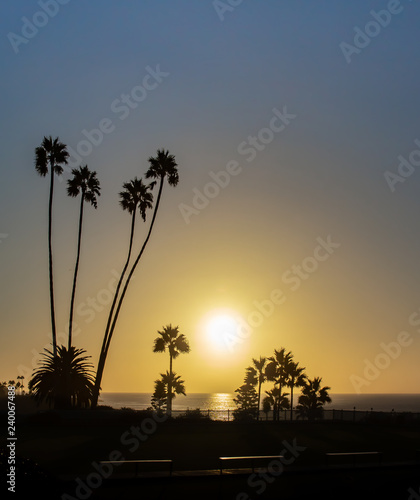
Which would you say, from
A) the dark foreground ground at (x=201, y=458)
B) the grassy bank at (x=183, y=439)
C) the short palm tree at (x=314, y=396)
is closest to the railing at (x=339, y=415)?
the grassy bank at (x=183, y=439)

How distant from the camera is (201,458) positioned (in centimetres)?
2609

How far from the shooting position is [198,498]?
18.4m

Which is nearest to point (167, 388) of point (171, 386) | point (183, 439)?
point (171, 386)

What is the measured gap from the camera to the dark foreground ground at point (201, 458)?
18.8 m

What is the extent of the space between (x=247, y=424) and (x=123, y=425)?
9757 millimetres

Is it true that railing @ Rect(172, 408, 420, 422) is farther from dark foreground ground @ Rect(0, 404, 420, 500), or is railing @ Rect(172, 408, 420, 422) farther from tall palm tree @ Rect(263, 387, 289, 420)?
tall palm tree @ Rect(263, 387, 289, 420)

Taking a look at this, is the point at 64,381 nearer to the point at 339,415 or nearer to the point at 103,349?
the point at 103,349

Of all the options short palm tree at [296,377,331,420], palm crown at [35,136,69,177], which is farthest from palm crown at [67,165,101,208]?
short palm tree at [296,377,331,420]

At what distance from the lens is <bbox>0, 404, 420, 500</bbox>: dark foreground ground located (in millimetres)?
18831

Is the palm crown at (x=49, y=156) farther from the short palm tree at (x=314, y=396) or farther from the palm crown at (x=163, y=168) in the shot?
the short palm tree at (x=314, y=396)

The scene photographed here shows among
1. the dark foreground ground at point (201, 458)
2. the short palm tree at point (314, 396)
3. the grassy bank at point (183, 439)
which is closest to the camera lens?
the dark foreground ground at point (201, 458)

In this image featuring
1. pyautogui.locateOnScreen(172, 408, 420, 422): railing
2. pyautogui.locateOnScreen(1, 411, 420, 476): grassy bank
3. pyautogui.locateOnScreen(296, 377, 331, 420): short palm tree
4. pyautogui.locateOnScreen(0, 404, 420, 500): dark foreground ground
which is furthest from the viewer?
pyautogui.locateOnScreen(296, 377, 331, 420): short palm tree

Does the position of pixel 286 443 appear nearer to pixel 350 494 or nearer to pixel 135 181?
pixel 350 494

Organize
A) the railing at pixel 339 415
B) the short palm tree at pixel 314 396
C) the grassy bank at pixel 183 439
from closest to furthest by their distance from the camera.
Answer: the grassy bank at pixel 183 439 → the railing at pixel 339 415 → the short palm tree at pixel 314 396
